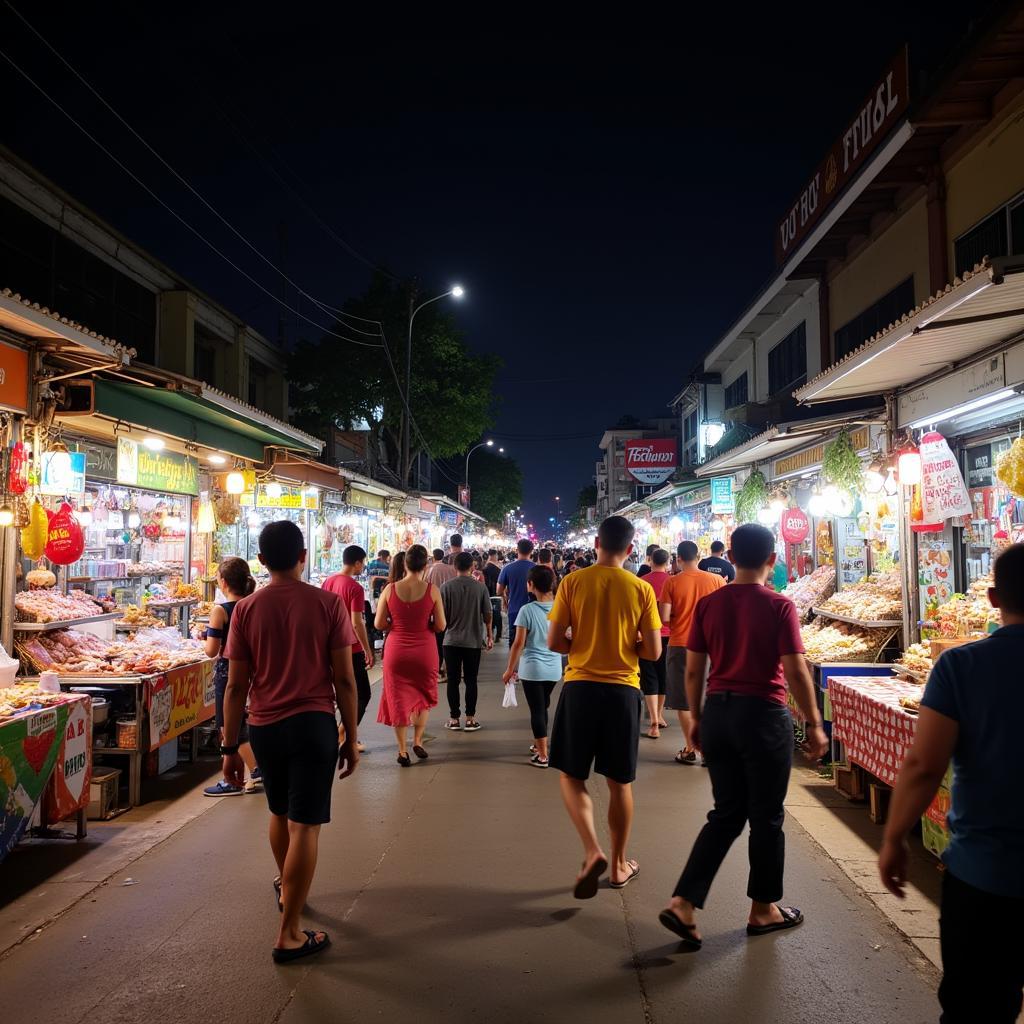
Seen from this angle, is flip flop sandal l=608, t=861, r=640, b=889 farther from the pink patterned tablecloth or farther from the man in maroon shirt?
the pink patterned tablecloth

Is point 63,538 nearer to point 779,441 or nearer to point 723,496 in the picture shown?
point 779,441

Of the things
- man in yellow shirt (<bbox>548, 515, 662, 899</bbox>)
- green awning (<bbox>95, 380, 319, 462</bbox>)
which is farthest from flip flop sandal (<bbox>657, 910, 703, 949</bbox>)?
green awning (<bbox>95, 380, 319, 462</bbox>)

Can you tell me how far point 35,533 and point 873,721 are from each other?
6.98m

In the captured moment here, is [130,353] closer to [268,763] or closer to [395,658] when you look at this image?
[395,658]

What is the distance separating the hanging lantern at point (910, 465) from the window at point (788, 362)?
9.64 meters

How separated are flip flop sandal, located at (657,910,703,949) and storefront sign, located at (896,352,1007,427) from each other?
4697 millimetres

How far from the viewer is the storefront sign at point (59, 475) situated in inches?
270

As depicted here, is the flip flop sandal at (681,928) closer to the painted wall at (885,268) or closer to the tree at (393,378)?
the painted wall at (885,268)

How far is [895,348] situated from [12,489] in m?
7.27

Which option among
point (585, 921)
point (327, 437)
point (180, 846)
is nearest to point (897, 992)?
point (585, 921)

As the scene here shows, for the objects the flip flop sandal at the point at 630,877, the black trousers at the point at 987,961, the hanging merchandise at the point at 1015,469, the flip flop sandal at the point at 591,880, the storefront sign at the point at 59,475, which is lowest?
the flip flop sandal at the point at 630,877

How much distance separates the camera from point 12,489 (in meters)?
6.33

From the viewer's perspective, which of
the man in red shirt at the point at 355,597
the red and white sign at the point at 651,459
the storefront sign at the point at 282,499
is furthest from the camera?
the red and white sign at the point at 651,459

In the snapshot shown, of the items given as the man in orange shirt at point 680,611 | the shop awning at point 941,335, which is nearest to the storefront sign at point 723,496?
the shop awning at point 941,335
